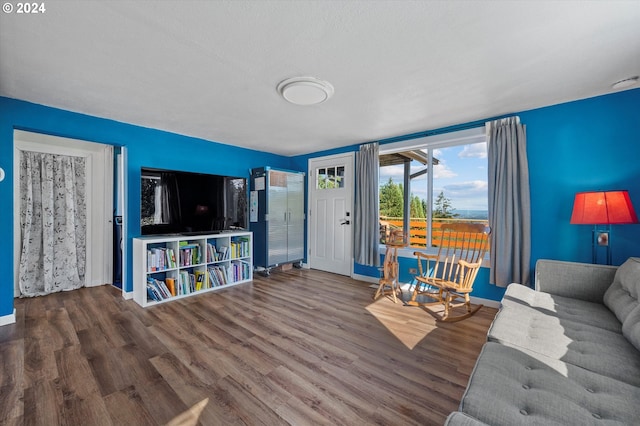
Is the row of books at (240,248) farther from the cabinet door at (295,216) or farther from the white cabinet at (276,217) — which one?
the cabinet door at (295,216)

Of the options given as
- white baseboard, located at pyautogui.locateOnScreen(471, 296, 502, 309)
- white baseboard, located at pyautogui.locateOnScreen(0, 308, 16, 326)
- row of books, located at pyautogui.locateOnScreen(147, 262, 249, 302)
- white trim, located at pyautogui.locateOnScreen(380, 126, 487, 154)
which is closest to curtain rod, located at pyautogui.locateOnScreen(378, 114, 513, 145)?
white trim, located at pyautogui.locateOnScreen(380, 126, 487, 154)

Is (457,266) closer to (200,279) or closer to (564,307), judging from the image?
(564,307)

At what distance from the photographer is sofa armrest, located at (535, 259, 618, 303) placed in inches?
81.1

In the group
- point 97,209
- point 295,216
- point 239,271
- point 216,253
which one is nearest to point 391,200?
point 295,216

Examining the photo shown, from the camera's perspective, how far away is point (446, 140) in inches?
134

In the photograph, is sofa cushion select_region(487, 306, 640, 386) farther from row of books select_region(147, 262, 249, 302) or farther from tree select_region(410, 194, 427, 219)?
row of books select_region(147, 262, 249, 302)

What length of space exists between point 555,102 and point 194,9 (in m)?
3.32

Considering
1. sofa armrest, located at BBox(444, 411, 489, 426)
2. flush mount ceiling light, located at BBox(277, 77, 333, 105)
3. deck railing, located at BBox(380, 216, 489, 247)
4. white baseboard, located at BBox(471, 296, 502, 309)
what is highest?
flush mount ceiling light, located at BBox(277, 77, 333, 105)

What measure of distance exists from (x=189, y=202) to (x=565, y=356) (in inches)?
153

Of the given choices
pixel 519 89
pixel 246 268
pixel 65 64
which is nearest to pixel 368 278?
pixel 246 268

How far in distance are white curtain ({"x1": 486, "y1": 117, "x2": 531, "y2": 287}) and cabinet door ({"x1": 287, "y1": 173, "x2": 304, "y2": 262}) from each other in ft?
10.1

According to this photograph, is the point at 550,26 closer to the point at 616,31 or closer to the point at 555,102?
the point at 616,31

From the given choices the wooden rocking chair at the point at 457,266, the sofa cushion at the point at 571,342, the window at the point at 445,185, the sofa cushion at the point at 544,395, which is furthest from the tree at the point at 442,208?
the sofa cushion at the point at 544,395

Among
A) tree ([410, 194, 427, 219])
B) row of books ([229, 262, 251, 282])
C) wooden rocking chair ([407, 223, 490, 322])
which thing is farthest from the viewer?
tree ([410, 194, 427, 219])
